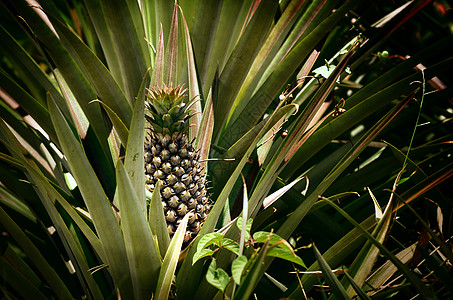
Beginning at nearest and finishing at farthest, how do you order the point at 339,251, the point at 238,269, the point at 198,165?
the point at 238,269
the point at 339,251
the point at 198,165

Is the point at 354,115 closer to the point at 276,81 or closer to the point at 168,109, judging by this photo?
the point at 276,81

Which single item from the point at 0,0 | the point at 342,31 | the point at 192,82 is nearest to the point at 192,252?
the point at 192,82

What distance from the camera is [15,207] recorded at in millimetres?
1068

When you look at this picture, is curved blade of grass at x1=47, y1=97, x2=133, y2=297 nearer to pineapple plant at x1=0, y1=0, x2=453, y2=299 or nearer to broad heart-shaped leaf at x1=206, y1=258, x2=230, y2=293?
pineapple plant at x1=0, y1=0, x2=453, y2=299

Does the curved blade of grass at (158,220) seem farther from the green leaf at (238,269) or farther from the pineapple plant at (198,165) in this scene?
the green leaf at (238,269)

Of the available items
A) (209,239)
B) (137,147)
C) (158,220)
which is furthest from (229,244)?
(137,147)

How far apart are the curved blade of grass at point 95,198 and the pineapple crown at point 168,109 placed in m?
0.24

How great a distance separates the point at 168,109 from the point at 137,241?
335 mm

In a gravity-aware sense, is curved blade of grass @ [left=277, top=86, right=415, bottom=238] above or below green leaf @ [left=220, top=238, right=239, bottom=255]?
above

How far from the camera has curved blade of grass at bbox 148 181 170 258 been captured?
72 cm

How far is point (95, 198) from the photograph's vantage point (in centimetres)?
69

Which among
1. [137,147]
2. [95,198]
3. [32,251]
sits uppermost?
[137,147]

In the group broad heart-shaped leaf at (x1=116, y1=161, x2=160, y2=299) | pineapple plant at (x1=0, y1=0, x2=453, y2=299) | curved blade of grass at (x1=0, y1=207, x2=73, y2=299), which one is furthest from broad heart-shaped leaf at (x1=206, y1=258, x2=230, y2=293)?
curved blade of grass at (x1=0, y1=207, x2=73, y2=299)

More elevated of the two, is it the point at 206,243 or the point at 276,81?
the point at 276,81
